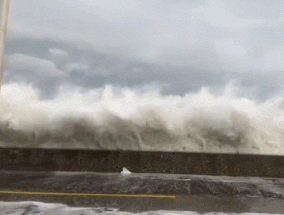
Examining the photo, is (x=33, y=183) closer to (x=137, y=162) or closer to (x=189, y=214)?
(x=137, y=162)

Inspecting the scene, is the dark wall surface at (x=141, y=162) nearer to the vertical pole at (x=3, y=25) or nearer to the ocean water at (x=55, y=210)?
the ocean water at (x=55, y=210)

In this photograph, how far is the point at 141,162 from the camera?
22.6 feet

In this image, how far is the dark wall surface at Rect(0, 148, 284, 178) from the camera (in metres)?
6.69

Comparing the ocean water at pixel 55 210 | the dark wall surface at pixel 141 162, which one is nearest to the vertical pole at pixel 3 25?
the ocean water at pixel 55 210

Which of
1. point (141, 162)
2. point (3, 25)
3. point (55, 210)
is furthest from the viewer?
point (141, 162)

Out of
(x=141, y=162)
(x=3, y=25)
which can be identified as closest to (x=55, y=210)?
(x=3, y=25)

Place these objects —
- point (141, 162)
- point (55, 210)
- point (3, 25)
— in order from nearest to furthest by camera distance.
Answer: point (3, 25) < point (55, 210) < point (141, 162)

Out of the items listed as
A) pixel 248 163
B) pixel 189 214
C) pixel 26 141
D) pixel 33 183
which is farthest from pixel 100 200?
pixel 26 141

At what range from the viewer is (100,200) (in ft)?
13.4

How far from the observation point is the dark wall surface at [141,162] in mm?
6688

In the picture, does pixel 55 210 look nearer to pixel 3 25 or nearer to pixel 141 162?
pixel 3 25

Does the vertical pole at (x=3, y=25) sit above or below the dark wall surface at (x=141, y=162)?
above

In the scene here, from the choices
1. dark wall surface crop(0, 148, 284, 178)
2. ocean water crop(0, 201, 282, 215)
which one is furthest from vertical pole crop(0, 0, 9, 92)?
dark wall surface crop(0, 148, 284, 178)

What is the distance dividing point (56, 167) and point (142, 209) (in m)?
4.13
